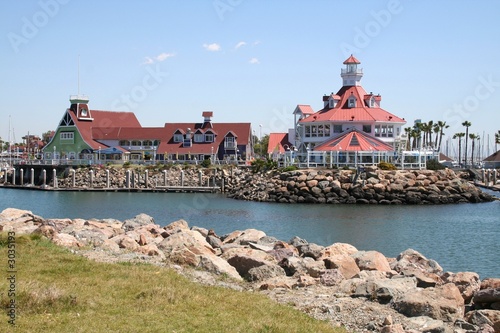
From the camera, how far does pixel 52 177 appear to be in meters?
89.4

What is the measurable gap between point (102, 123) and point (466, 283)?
9045cm

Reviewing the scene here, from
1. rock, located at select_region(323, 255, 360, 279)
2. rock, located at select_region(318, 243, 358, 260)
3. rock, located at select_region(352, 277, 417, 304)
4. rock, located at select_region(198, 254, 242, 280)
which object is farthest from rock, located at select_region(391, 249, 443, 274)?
rock, located at select_region(198, 254, 242, 280)

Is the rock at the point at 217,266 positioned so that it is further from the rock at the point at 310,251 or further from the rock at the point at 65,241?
the rock at the point at 310,251

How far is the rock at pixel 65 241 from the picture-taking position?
67.8ft

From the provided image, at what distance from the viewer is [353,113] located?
7631 cm

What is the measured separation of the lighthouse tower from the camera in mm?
80688

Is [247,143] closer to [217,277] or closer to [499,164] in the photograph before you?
[499,164]

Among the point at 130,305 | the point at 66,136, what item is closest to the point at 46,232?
the point at 130,305

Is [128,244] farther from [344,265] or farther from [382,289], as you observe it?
[382,289]

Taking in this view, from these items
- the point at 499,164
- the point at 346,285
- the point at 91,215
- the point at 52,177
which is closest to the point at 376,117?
the point at 91,215

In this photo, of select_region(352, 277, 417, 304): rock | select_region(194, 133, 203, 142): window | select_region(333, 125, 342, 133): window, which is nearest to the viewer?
select_region(352, 277, 417, 304): rock

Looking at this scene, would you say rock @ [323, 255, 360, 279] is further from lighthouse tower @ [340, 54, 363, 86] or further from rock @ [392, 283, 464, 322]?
lighthouse tower @ [340, 54, 363, 86]

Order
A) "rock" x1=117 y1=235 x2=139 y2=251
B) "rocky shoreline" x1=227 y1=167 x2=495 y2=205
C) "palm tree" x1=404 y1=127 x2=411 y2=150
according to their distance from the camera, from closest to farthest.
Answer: "rock" x1=117 y1=235 x2=139 y2=251
"rocky shoreline" x1=227 y1=167 x2=495 y2=205
"palm tree" x1=404 y1=127 x2=411 y2=150

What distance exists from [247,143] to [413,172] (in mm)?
36751
